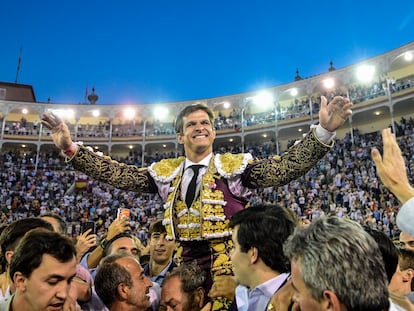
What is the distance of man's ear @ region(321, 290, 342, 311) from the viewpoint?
1343mm

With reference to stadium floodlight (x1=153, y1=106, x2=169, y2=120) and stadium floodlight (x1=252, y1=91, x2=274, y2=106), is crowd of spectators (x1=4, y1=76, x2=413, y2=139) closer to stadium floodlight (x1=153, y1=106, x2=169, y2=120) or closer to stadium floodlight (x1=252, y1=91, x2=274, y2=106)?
stadium floodlight (x1=153, y1=106, x2=169, y2=120)

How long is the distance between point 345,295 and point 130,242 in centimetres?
314

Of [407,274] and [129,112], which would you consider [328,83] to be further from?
[407,274]

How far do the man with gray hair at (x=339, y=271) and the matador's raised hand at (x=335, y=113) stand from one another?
3.82 ft

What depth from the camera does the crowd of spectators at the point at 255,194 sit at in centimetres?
1631

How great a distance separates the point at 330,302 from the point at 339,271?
0.11 m

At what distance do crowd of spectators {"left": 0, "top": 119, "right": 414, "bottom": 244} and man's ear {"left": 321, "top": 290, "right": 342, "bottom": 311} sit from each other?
12754mm

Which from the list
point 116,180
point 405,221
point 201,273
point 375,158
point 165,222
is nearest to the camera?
point 405,221

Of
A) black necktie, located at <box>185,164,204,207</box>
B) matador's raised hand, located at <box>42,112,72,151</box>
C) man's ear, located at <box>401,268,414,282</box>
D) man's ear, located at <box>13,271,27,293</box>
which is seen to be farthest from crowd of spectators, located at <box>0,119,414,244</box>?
man's ear, located at <box>13,271,27,293</box>

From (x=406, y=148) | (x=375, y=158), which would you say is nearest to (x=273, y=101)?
(x=406, y=148)

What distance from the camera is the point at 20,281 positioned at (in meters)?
2.19

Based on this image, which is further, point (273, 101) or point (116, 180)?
point (273, 101)

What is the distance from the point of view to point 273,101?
2883cm

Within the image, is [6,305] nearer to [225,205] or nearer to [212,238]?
[212,238]
